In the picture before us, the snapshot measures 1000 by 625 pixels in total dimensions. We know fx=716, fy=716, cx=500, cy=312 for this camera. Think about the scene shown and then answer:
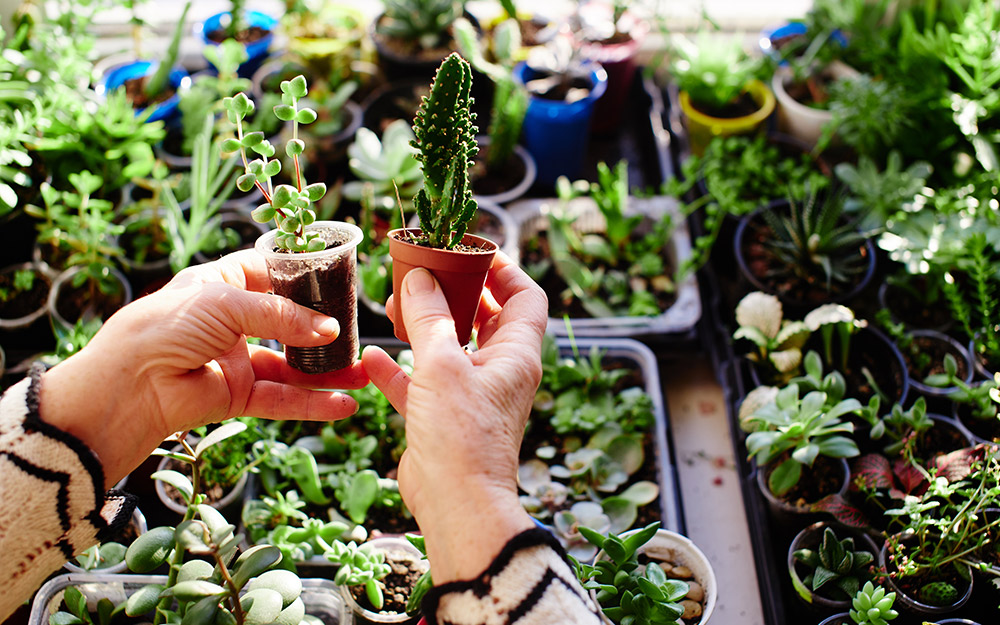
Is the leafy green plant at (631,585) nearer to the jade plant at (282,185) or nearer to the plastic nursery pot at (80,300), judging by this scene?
the jade plant at (282,185)

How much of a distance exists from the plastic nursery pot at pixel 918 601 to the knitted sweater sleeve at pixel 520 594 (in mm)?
613

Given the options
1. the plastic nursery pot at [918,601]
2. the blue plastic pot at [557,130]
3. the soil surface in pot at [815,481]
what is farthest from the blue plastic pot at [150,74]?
the plastic nursery pot at [918,601]

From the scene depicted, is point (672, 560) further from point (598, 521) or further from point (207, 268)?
point (207, 268)

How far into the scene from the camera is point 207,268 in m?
1.06

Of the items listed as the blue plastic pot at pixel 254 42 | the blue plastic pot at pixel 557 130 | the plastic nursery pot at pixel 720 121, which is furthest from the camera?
the blue plastic pot at pixel 254 42

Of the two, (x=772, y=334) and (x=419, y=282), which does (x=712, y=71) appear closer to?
(x=772, y=334)

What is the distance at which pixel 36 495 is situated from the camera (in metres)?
0.85

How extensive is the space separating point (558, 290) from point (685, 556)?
879 millimetres

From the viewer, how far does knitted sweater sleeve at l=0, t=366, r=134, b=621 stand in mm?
845

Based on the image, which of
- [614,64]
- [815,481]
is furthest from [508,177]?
[815,481]

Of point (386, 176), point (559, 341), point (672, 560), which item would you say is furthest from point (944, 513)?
point (386, 176)

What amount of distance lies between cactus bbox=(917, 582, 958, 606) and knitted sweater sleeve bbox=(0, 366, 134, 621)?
3.99 ft

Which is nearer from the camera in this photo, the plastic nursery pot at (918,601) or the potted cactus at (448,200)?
the potted cactus at (448,200)

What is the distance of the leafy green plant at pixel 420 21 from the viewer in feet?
7.61
